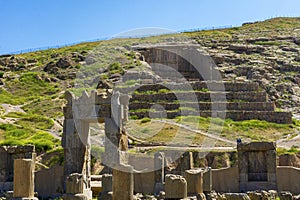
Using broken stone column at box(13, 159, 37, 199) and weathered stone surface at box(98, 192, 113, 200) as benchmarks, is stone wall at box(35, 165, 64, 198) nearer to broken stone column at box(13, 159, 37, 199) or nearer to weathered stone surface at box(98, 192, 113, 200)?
weathered stone surface at box(98, 192, 113, 200)

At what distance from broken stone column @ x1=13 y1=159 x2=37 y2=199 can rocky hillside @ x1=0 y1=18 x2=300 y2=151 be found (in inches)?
1126

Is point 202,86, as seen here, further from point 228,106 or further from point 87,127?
point 87,127

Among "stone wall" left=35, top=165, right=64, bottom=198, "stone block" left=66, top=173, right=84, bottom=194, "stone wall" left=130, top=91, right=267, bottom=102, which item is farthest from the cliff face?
"stone block" left=66, top=173, right=84, bottom=194

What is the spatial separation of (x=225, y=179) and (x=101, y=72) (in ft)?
171

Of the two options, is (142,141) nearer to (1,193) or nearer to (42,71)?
(1,193)

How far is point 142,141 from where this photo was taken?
38438 millimetres

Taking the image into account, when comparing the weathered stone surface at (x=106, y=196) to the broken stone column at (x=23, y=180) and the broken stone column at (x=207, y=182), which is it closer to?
the broken stone column at (x=207, y=182)

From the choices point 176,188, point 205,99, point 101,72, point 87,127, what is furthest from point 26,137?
point 101,72

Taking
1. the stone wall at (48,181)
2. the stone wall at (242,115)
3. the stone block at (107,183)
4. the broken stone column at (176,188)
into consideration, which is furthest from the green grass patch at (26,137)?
the broken stone column at (176,188)

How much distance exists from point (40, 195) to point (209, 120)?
2795 cm

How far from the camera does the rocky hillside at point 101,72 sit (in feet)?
172

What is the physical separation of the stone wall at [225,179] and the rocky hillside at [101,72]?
71.0ft

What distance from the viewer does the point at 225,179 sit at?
21.5 meters

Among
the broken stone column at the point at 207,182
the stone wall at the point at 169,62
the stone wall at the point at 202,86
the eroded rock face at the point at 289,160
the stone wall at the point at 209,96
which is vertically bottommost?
the eroded rock face at the point at 289,160
